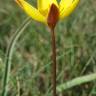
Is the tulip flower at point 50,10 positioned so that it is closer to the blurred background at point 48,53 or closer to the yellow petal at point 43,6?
the yellow petal at point 43,6

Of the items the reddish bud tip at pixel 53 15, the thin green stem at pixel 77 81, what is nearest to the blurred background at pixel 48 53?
the thin green stem at pixel 77 81

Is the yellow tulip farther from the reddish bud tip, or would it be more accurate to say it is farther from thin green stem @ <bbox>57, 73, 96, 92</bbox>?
thin green stem @ <bbox>57, 73, 96, 92</bbox>

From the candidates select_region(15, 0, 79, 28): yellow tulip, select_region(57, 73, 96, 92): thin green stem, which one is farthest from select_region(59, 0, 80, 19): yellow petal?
select_region(57, 73, 96, 92): thin green stem

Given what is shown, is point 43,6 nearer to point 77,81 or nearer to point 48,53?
point 77,81

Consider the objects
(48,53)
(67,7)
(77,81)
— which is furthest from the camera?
(48,53)

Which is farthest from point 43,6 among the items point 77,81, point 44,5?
point 77,81
